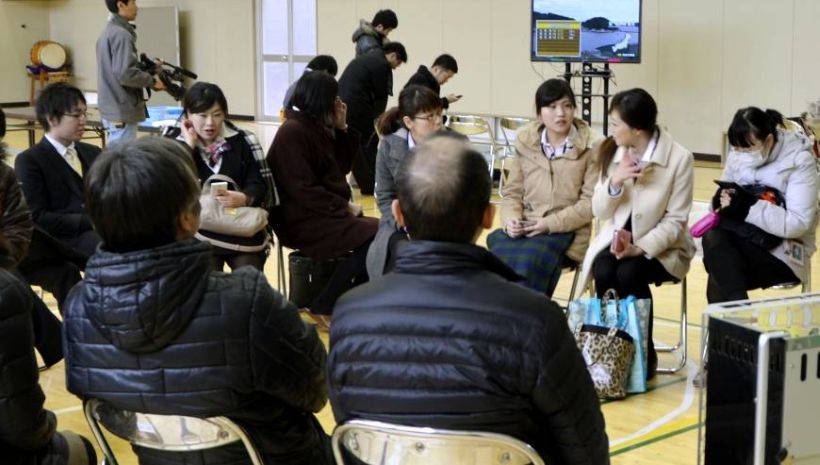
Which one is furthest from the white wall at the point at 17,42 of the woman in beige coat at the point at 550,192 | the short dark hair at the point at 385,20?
the woman in beige coat at the point at 550,192

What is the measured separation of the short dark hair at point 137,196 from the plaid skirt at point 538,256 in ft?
8.06

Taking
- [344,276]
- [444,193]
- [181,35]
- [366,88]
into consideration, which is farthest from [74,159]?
[181,35]

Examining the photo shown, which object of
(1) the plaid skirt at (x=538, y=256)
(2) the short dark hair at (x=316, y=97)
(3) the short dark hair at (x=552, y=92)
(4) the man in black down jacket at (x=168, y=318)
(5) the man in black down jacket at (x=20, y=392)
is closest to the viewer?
(4) the man in black down jacket at (x=168, y=318)

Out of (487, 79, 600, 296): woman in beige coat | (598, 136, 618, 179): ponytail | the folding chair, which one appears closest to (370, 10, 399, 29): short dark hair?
the folding chair

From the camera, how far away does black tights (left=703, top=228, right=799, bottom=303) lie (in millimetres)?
4500

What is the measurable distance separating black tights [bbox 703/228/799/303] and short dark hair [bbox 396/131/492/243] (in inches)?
106

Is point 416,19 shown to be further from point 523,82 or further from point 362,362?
point 362,362

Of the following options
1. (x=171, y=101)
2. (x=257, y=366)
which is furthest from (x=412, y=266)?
(x=171, y=101)

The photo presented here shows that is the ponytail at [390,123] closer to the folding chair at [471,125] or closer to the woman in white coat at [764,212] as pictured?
the woman in white coat at [764,212]

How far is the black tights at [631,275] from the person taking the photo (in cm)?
443

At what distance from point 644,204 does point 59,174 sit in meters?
2.44

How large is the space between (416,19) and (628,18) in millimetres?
3615

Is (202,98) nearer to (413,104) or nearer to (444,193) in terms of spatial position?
(413,104)

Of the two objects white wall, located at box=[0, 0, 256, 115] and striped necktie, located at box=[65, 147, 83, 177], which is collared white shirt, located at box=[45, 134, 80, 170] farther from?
white wall, located at box=[0, 0, 256, 115]
